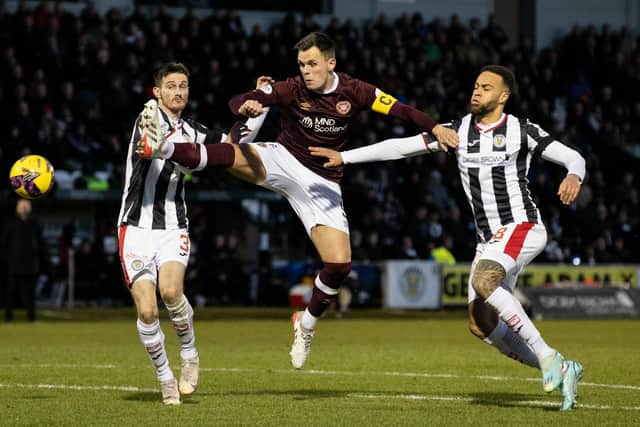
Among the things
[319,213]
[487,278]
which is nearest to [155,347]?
[319,213]

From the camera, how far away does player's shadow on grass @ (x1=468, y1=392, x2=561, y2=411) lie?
9.01 meters

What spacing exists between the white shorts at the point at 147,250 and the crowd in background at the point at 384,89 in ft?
50.1

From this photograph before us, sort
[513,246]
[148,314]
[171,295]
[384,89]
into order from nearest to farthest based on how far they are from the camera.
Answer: [513,246], [148,314], [171,295], [384,89]

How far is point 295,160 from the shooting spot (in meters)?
9.88

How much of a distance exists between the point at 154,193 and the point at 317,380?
8.95ft

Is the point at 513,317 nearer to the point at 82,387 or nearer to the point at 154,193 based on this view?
the point at 154,193

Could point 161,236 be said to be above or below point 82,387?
above

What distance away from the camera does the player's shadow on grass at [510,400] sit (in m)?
9.01

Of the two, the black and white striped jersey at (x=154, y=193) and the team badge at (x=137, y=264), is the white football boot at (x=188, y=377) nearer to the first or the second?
the team badge at (x=137, y=264)

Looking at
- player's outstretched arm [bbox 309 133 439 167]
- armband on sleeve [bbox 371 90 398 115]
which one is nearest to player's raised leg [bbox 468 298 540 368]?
player's outstretched arm [bbox 309 133 439 167]

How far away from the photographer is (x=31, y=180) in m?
9.44

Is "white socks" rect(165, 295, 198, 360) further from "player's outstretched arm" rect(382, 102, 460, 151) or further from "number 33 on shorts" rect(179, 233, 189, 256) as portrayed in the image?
"player's outstretched arm" rect(382, 102, 460, 151)

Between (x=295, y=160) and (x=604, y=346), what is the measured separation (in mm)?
7256

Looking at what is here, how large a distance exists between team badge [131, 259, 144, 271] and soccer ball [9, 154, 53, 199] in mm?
955
